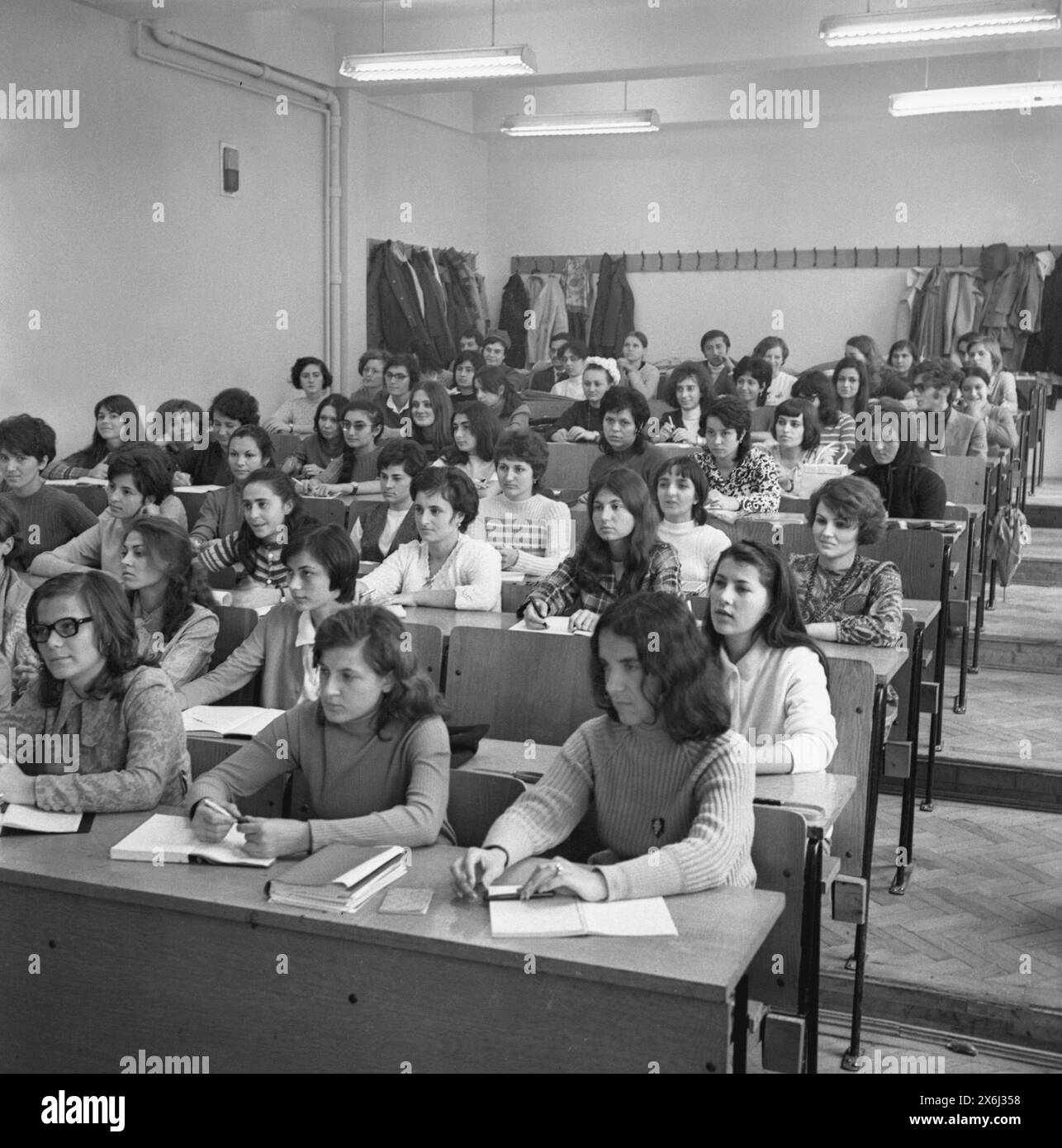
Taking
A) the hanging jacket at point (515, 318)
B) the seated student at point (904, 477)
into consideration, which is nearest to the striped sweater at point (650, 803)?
the seated student at point (904, 477)

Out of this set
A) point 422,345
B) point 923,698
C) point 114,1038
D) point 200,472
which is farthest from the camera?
point 422,345

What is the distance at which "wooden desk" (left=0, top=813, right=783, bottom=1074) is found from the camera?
1.83 meters

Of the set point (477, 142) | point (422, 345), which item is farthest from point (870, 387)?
point (477, 142)

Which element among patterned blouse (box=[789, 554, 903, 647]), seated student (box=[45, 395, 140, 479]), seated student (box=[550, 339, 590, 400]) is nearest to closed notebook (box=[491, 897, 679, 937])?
patterned blouse (box=[789, 554, 903, 647])

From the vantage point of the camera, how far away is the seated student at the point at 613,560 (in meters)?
3.88

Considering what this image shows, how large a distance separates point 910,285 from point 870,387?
8.82ft

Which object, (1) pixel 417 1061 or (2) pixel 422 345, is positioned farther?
(2) pixel 422 345

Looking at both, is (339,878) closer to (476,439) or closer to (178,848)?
(178,848)

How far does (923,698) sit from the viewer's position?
163 inches

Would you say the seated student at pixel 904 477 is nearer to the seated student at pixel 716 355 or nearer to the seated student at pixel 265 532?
the seated student at pixel 265 532

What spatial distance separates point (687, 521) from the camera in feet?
→ 14.6

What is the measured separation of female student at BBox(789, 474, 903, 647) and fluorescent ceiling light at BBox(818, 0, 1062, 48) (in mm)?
3714

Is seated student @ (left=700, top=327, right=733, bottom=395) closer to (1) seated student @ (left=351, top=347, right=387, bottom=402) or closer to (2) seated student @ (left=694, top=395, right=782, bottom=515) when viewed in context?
(1) seated student @ (left=351, top=347, right=387, bottom=402)
